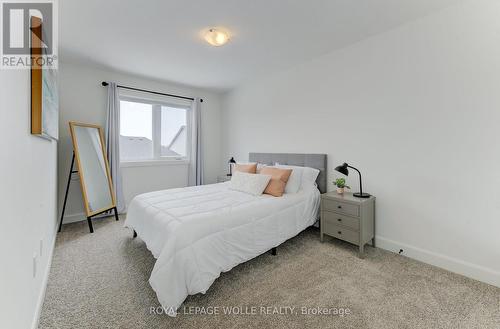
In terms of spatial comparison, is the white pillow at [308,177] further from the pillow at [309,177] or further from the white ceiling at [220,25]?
the white ceiling at [220,25]

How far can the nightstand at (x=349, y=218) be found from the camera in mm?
2389

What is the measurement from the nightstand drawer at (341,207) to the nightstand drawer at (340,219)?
5cm

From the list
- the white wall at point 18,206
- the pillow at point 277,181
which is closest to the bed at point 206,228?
the pillow at point 277,181

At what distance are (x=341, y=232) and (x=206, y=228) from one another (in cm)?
165

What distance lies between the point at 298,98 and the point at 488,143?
223cm

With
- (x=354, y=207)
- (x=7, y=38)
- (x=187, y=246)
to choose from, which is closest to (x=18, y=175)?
(x=7, y=38)

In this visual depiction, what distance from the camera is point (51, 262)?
7.25 feet

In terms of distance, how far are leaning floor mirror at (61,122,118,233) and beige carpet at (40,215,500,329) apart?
85cm

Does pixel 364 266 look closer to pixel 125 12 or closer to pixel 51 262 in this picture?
pixel 51 262

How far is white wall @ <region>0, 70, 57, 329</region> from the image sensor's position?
93cm

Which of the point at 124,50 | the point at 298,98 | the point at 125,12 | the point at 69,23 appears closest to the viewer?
the point at 125,12

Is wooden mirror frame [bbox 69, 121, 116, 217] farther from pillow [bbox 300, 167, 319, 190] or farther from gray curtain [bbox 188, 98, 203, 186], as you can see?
pillow [bbox 300, 167, 319, 190]

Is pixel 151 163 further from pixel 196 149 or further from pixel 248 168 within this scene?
pixel 248 168

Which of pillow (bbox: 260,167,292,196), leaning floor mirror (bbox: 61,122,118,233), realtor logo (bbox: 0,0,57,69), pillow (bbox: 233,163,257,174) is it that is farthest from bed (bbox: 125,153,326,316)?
realtor logo (bbox: 0,0,57,69)
